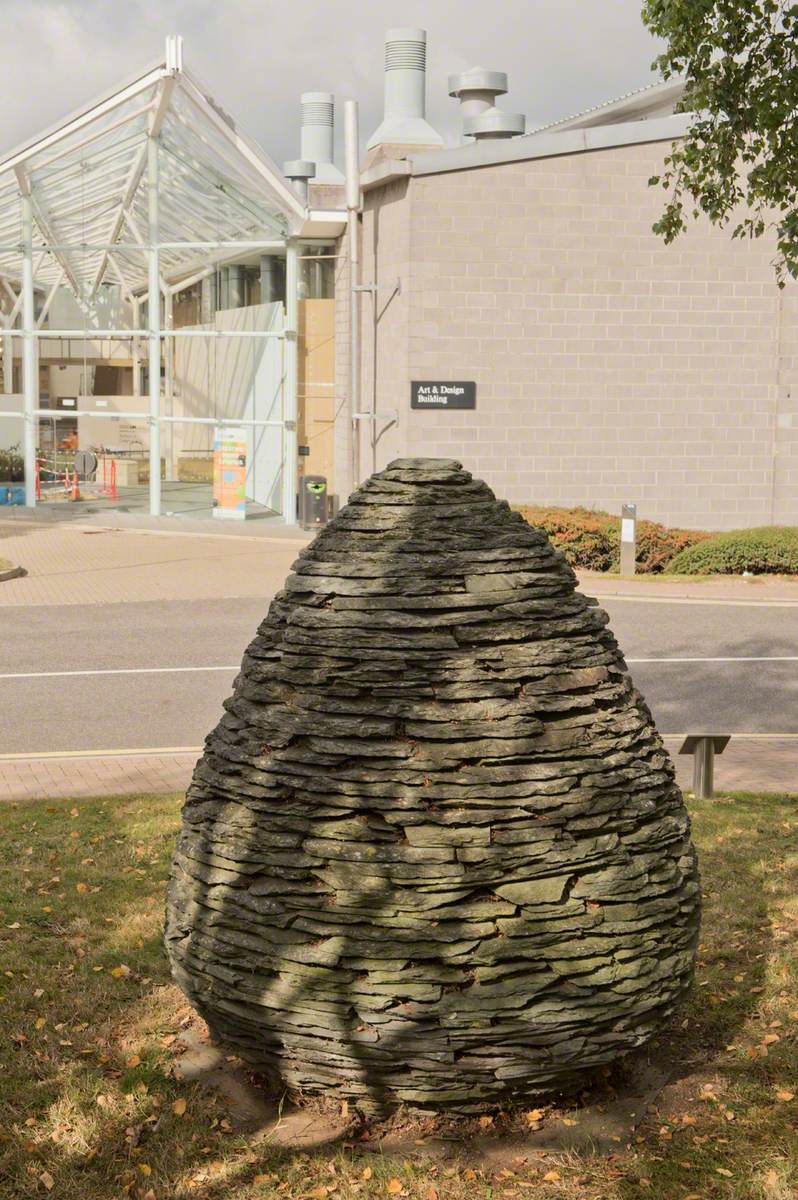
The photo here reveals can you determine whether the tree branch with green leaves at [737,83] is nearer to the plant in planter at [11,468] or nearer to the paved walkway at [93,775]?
the paved walkway at [93,775]

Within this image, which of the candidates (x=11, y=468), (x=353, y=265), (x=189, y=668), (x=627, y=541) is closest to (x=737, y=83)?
(x=189, y=668)

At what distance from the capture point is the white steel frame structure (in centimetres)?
2462

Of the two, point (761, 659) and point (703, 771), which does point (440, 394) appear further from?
point (703, 771)

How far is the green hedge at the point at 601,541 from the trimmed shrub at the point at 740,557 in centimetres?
30

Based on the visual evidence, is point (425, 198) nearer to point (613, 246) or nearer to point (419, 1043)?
point (613, 246)

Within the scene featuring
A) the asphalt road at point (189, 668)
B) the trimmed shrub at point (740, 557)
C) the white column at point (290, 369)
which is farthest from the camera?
the white column at point (290, 369)

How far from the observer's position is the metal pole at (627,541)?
65.4 ft

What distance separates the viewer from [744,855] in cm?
784

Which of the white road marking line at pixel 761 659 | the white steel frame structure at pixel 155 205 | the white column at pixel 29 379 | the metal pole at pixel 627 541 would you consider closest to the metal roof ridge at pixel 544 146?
the white steel frame structure at pixel 155 205

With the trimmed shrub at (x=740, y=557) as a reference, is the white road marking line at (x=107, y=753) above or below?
below

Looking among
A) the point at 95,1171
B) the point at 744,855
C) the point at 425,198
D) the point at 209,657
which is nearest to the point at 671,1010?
the point at 95,1171

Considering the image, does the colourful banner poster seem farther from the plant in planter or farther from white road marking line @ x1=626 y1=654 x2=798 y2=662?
white road marking line @ x1=626 y1=654 x2=798 y2=662

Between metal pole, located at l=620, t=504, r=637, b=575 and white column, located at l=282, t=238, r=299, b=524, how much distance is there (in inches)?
318

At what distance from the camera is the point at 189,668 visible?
1373cm
